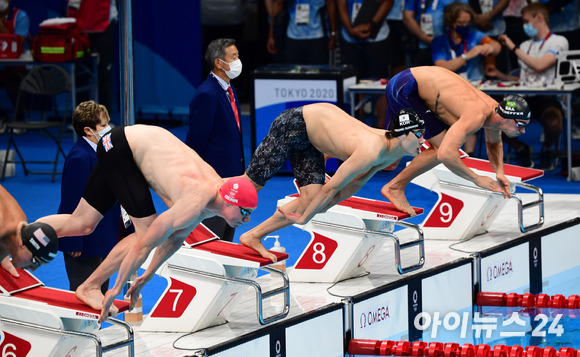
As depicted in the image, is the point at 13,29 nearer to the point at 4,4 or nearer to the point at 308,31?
the point at 4,4

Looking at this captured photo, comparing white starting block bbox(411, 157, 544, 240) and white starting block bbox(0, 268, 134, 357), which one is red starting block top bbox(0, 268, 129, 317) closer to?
white starting block bbox(0, 268, 134, 357)

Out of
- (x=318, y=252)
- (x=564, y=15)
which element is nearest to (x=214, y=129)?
(x=318, y=252)

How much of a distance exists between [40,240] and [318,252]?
255 cm

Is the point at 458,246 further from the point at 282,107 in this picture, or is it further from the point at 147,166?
the point at 282,107

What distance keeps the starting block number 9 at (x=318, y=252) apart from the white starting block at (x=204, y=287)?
97 cm

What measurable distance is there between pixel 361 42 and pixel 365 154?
626cm

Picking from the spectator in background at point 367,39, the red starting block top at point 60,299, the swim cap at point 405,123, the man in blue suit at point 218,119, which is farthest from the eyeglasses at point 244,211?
the spectator in background at point 367,39

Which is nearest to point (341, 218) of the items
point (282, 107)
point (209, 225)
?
point (209, 225)

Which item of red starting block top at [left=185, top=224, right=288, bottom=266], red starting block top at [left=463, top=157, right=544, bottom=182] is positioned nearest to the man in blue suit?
red starting block top at [left=185, top=224, right=288, bottom=266]

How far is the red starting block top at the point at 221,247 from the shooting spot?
5.86 meters

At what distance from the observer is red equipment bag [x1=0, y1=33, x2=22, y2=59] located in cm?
1285

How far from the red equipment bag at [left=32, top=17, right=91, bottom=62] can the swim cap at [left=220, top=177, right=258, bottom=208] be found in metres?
8.07

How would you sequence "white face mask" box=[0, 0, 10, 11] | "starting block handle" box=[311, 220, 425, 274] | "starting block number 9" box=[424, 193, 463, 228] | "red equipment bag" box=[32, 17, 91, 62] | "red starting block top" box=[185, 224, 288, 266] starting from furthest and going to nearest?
"white face mask" box=[0, 0, 10, 11], "red equipment bag" box=[32, 17, 91, 62], "starting block number 9" box=[424, 193, 463, 228], "starting block handle" box=[311, 220, 425, 274], "red starting block top" box=[185, 224, 288, 266]

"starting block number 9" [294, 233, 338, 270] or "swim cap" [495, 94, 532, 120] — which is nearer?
"starting block number 9" [294, 233, 338, 270]
